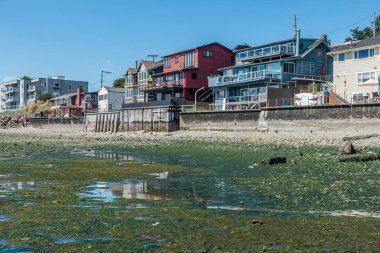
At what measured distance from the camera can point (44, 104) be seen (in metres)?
138

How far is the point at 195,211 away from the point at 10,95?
178 m

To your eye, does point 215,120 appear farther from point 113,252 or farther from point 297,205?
point 113,252

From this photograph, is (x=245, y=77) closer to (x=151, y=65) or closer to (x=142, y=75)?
(x=151, y=65)

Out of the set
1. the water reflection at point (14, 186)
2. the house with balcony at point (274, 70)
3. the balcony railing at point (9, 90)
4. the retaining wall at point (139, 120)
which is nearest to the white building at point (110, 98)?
the retaining wall at point (139, 120)

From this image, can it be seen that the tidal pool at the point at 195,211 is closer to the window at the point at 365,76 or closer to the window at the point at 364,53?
the window at the point at 365,76

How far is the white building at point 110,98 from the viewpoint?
105 metres

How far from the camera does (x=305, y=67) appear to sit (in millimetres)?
64438

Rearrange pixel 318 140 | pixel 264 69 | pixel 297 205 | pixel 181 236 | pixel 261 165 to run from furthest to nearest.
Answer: pixel 264 69
pixel 318 140
pixel 261 165
pixel 297 205
pixel 181 236

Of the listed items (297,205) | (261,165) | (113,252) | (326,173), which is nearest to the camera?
(113,252)

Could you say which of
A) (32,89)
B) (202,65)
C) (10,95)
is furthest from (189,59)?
(10,95)

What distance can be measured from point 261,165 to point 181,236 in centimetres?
1372

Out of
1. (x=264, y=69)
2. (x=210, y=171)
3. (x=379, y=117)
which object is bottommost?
(x=210, y=171)

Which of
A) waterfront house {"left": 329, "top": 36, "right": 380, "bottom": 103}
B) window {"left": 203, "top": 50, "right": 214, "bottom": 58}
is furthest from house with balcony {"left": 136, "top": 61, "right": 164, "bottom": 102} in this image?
waterfront house {"left": 329, "top": 36, "right": 380, "bottom": 103}

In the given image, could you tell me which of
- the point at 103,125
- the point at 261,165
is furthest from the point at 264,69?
the point at 261,165
